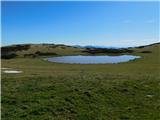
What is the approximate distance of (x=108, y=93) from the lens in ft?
66.4

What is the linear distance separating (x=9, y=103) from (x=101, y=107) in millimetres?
5425

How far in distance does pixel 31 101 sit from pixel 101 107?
422cm

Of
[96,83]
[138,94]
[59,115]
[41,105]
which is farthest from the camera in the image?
[96,83]

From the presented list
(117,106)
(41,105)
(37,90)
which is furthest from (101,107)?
(37,90)

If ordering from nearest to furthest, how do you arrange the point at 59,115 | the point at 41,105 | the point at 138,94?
the point at 59,115
the point at 41,105
the point at 138,94

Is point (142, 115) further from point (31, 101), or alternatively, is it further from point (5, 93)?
point (5, 93)

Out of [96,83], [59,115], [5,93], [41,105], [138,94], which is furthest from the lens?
[96,83]

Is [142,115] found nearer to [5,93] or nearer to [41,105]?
[41,105]

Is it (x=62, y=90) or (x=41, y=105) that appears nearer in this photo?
(x=41, y=105)

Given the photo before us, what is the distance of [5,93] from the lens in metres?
19.5

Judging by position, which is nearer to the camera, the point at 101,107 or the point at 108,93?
the point at 101,107

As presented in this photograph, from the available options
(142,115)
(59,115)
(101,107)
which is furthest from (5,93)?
(142,115)

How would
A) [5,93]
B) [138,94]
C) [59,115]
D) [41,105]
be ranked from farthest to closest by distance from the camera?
[138,94] → [5,93] → [41,105] → [59,115]

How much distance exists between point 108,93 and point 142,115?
4052 millimetres
